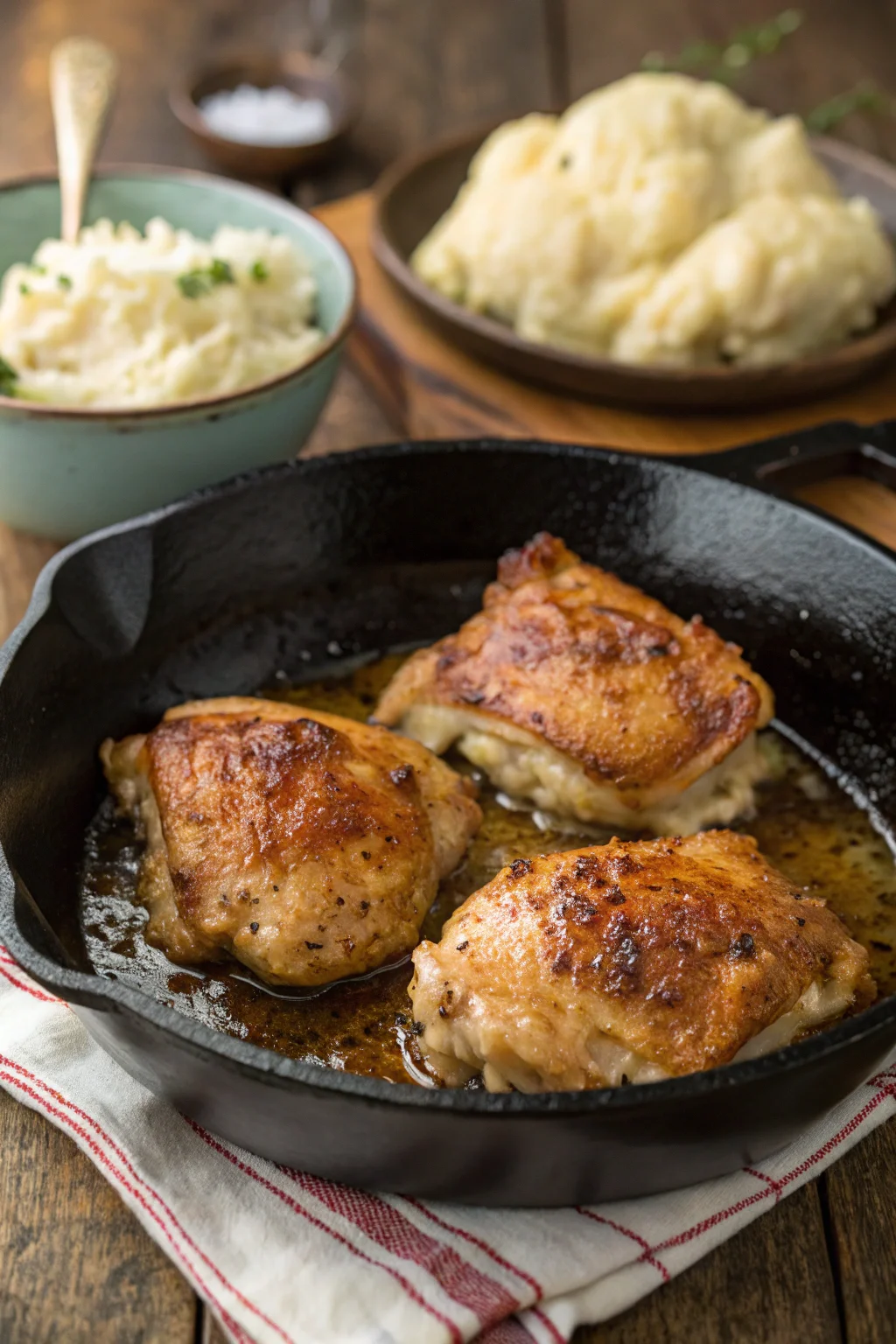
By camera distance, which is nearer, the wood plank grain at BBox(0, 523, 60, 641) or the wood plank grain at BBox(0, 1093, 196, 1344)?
the wood plank grain at BBox(0, 1093, 196, 1344)

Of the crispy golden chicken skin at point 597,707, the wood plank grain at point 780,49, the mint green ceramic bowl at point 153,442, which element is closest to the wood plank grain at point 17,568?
the mint green ceramic bowl at point 153,442

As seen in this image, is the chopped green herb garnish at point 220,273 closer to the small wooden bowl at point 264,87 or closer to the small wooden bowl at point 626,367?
the small wooden bowl at point 626,367

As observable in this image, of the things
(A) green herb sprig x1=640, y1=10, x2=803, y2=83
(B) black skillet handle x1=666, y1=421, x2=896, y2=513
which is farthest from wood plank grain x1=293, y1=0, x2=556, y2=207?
(B) black skillet handle x1=666, y1=421, x2=896, y2=513

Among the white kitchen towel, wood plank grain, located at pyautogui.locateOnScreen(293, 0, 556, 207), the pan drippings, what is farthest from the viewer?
wood plank grain, located at pyautogui.locateOnScreen(293, 0, 556, 207)

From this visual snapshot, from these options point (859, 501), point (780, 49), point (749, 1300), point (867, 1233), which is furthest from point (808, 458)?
point (780, 49)

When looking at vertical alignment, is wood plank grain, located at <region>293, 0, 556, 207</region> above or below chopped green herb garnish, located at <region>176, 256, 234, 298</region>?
below

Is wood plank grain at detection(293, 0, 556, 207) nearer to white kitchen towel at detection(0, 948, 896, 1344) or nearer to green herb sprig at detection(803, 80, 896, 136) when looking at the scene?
green herb sprig at detection(803, 80, 896, 136)

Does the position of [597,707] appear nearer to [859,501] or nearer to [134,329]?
[859,501]
